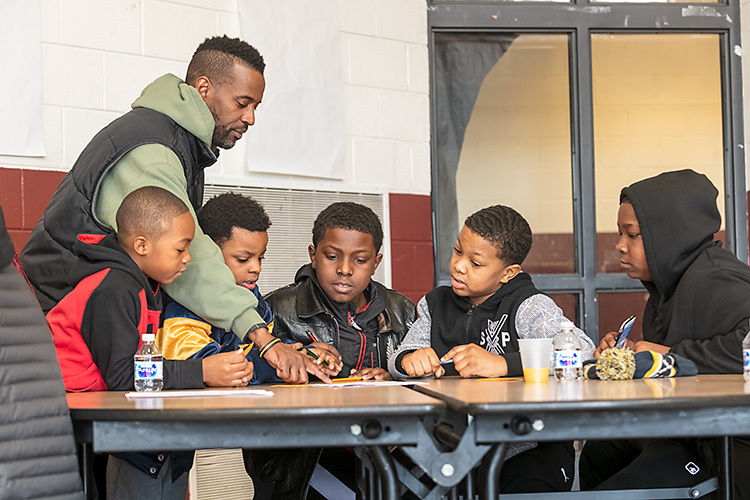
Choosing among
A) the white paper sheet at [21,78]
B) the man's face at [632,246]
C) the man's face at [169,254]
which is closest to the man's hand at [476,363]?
the man's face at [632,246]

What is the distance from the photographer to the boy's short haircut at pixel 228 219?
2861mm

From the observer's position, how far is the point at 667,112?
15.4 feet

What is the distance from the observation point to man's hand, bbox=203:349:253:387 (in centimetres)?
212

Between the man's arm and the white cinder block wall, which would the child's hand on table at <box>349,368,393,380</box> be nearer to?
the man's arm

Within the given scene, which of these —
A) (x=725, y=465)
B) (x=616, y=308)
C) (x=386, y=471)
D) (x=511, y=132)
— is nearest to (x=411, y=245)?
(x=511, y=132)

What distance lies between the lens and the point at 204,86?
275 cm

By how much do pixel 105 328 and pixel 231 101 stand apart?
98 centimetres

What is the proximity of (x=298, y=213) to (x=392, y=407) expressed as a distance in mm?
2575

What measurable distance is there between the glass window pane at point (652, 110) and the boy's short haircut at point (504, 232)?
1800 mm

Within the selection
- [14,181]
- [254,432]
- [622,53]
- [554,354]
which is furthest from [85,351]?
[622,53]

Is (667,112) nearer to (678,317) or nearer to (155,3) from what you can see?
(678,317)

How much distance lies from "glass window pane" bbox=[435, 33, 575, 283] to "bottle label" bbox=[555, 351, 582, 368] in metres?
2.41

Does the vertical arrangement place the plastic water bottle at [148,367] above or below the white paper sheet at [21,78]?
below

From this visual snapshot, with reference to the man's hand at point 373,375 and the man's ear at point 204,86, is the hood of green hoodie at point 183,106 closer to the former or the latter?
the man's ear at point 204,86
